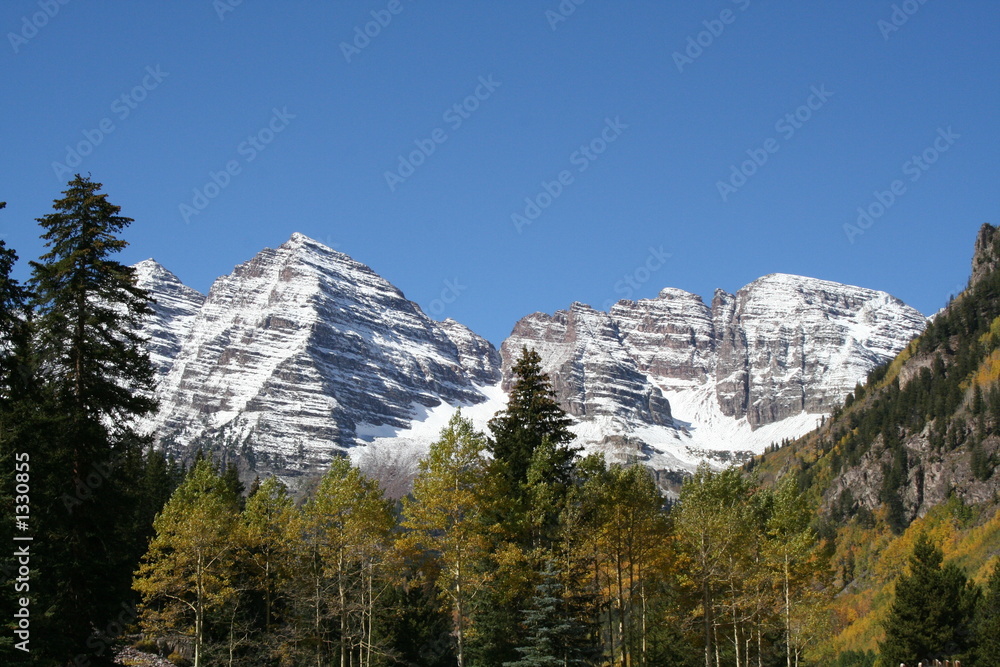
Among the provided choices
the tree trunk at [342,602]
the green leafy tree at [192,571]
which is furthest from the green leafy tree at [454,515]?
the green leafy tree at [192,571]

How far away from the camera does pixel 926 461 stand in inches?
6235

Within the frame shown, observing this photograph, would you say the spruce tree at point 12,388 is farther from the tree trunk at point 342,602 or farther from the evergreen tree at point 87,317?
the tree trunk at point 342,602

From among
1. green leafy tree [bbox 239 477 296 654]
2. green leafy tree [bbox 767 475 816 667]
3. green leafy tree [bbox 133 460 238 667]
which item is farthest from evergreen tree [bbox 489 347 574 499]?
green leafy tree [bbox 133 460 238 667]

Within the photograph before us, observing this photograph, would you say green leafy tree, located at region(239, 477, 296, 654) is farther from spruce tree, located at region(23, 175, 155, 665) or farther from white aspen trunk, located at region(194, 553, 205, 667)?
spruce tree, located at region(23, 175, 155, 665)

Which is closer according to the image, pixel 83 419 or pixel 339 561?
pixel 83 419

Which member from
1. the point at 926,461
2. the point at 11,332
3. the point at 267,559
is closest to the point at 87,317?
Result: the point at 11,332

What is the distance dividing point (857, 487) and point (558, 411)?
143 meters

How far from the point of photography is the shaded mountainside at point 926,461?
127 m

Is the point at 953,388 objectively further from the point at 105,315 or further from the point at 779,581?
the point at 105,315

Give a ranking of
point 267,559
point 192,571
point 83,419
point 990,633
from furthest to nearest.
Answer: point 990,633
point 267,559
point 192,571
point 83,419

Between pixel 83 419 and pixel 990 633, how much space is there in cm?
5046

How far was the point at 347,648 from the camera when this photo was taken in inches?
1955

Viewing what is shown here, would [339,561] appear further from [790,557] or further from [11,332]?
[790,557]

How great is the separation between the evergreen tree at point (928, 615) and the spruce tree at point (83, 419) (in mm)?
47034
